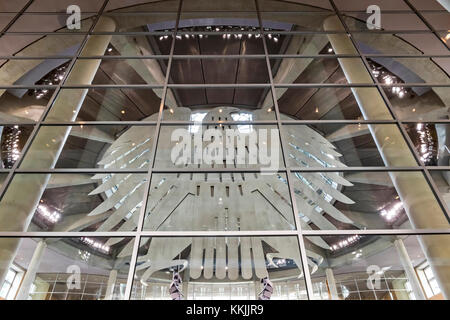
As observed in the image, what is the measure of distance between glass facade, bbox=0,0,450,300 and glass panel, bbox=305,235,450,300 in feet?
0.14

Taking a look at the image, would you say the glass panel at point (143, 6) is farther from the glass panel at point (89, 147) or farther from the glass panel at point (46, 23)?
the glass panel at point (89, 147)

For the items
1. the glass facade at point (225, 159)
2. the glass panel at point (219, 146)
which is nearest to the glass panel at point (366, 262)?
the glass facade at point (225, 159)

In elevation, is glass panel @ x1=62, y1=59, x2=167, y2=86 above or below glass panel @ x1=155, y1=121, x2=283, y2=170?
above

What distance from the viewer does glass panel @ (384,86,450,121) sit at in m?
5.59

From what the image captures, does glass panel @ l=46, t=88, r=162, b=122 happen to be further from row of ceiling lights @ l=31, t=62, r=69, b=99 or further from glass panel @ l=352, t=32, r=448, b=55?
glass panel @ l=352, t=32, r=448, b=55

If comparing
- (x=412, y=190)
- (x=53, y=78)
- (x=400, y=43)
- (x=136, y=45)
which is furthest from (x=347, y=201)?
(x=53, y=78)

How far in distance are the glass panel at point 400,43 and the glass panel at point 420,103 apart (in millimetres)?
828

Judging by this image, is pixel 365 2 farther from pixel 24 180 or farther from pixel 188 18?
pixel 24 180

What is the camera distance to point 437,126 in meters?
6.33

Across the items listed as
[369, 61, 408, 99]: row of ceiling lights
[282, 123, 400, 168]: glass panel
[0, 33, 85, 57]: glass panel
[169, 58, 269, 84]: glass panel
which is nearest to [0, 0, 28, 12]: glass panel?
[0, 33, 85, 57]: glass panel

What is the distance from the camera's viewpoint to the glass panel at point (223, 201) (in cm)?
448
